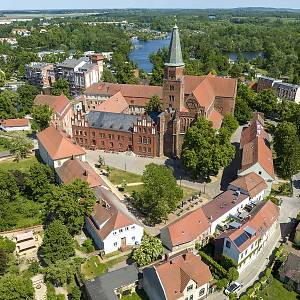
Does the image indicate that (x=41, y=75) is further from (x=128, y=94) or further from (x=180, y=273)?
(x=180, y=273)

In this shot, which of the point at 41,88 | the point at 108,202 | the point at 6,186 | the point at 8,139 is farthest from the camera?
the point at 41,88

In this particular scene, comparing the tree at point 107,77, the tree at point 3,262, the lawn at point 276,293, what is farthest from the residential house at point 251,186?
the tree at point 107,77

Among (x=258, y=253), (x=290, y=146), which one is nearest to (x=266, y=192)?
(x=290, y=146)

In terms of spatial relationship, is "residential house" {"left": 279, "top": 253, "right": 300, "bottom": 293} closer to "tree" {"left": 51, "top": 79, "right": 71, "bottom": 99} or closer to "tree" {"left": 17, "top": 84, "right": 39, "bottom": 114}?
"tree" {"left": 17, "top": 84, "right": 39, "bottom": 114}

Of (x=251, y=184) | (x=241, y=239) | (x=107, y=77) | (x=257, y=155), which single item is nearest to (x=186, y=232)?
(x=241, y=239)

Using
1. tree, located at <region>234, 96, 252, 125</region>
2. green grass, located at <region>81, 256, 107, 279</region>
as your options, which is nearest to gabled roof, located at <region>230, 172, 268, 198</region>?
green grass, located at <region>81, 256, 107, 279</region>

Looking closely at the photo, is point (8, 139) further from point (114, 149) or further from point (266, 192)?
point (266, 192)

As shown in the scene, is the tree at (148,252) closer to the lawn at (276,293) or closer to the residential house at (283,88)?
the lawn at (276,293)
